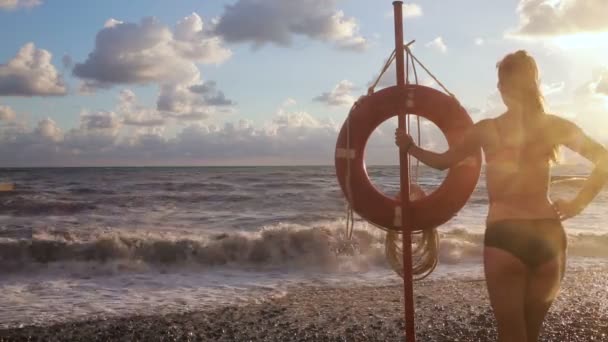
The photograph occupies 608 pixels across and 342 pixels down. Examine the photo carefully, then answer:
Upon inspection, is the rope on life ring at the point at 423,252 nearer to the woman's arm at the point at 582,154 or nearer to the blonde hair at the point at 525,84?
the woman's arm at the point at 582,154

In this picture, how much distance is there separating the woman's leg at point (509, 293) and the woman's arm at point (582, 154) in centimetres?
35

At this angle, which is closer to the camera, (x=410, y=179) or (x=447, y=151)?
(x=447, y=151)

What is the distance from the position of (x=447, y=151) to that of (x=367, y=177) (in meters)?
1.02

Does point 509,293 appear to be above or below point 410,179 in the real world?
below

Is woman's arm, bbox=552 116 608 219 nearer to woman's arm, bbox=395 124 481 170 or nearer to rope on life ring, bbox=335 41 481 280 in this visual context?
woman's arm, bbox=395 124 481 170

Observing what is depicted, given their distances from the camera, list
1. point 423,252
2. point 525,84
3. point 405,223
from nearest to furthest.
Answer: point 525,84 → point 405,223 → point 423,252

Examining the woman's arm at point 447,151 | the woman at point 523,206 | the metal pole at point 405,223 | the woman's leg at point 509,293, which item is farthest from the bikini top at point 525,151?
the metal pole at point 405,223

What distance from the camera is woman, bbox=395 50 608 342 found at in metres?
2.28

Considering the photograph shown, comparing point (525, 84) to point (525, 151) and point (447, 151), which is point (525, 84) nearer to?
point (525, 151)

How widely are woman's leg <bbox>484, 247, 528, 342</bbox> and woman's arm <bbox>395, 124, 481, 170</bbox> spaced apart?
0.44 meters

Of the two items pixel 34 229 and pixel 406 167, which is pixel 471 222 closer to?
pixel 34 229

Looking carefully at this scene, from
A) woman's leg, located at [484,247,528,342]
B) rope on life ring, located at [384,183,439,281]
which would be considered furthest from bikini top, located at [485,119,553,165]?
rope on life ring, located at [384,183,439,281]

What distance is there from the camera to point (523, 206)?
7.57ft

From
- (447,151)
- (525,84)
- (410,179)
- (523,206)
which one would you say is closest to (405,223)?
(410,179)
